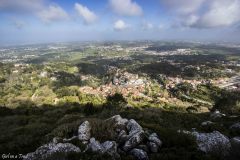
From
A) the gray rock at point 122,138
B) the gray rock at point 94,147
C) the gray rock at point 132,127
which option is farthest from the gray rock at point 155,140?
the gray rock at point 94,147

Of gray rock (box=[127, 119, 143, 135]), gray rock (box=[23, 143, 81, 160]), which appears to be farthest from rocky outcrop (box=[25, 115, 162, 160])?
gray rock (box=[127, 119, 143, 135])

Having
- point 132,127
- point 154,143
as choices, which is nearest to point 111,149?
point 154,143

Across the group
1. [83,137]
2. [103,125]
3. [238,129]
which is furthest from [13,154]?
[238,129]

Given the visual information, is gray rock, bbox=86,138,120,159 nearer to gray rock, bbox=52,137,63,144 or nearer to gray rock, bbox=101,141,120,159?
gray rock, bbox=101,141,120,159

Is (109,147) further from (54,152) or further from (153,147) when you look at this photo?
(54,152)

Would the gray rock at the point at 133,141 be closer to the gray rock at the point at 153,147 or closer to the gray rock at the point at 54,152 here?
the gray rock at the point at 153,147

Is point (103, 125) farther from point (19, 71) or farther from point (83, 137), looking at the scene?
point (19, 71)
